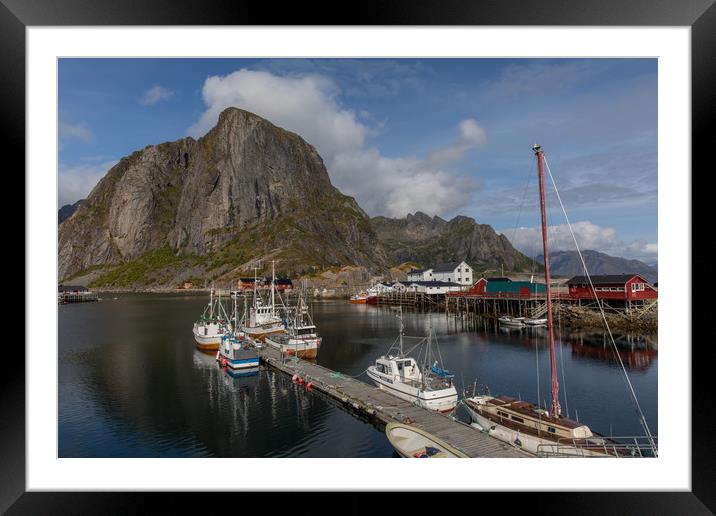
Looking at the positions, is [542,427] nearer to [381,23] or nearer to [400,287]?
[381,23]

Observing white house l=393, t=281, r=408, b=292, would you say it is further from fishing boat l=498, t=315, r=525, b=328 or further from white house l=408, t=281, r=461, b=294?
fishing boat l=498, t=315, r=525, b=328

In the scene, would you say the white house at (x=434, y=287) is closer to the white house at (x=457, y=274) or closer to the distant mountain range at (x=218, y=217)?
the white house at (x=457, y=274)

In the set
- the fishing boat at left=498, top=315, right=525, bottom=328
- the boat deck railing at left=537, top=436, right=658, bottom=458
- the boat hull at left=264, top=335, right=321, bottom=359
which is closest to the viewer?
the boat deck railing at left=537, top=436, right=658, bottom=458

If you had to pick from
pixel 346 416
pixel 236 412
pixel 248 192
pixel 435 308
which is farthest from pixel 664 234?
pixel 248 192

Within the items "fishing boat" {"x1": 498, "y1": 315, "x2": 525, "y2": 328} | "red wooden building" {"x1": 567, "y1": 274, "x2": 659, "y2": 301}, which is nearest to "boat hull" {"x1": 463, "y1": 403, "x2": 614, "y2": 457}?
"fishing boat" {"x1": 498, "y1": 315, "x2": 525, "y2": 328}

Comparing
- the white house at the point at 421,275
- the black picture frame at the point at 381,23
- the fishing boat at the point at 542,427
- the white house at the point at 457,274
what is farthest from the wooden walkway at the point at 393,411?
the white house at the point at 421,275
